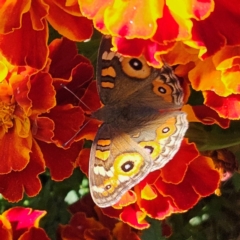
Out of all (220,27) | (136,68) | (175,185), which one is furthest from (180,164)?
(220,27)

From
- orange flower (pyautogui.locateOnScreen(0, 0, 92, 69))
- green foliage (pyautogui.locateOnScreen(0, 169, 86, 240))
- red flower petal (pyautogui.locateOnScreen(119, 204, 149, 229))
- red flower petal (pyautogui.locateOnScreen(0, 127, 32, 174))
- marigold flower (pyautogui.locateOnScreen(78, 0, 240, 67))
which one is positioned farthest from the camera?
green foliage (pyautogui.locateOnScreen(0, 169, 86, 240))

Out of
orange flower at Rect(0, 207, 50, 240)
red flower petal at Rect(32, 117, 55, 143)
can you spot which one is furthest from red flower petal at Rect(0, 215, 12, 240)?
red flower petal at Rect(32, 117, 55, 143)

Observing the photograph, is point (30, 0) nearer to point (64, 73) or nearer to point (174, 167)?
point (64, 73)

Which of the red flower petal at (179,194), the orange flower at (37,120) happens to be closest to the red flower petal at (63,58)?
the orange flower at (37,120)

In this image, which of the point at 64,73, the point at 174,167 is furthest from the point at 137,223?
the point at 64,73

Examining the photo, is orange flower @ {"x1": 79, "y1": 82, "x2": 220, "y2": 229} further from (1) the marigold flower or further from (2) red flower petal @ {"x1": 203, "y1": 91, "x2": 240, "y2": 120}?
(1) the marigold flower

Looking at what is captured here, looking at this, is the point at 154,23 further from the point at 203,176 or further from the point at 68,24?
the point at 203,176
